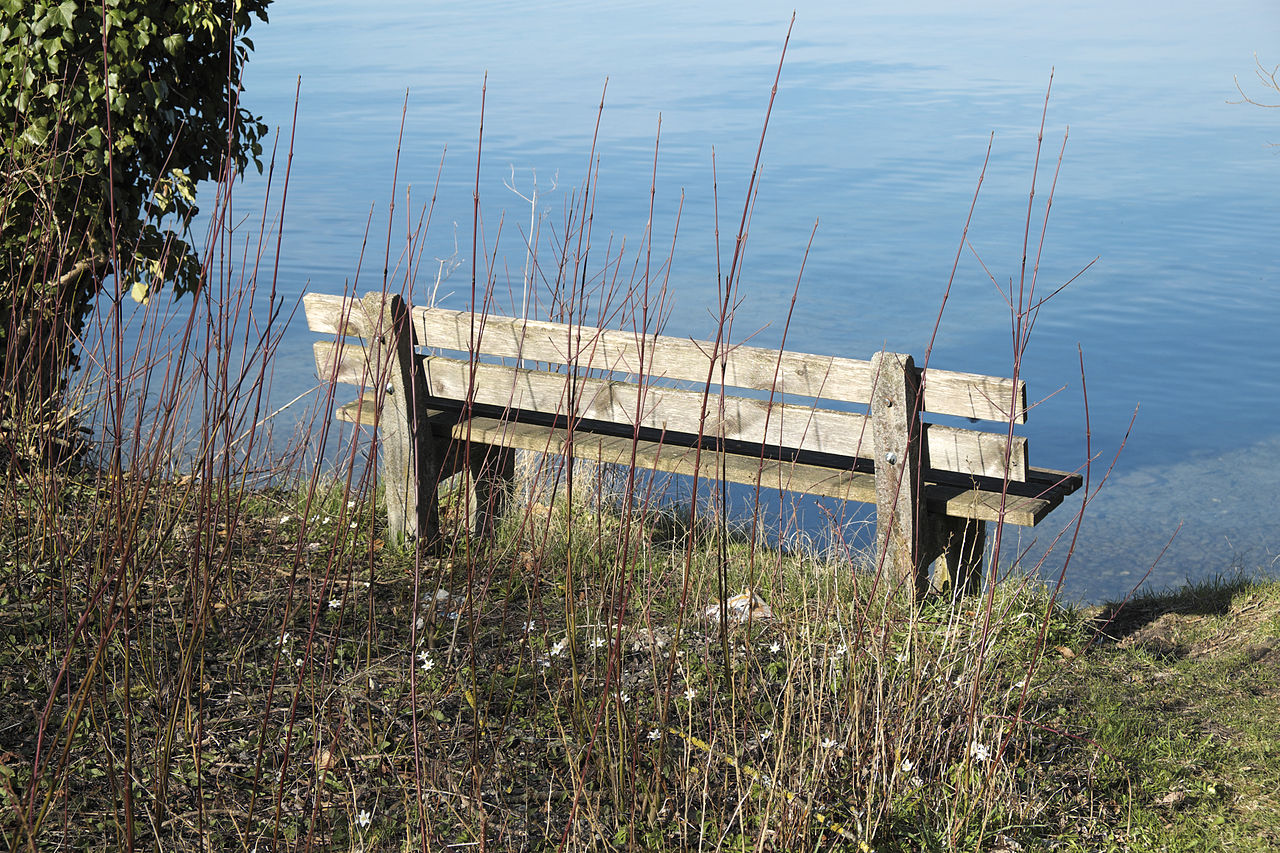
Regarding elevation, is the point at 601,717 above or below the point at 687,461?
below

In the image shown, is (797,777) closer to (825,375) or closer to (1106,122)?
(825,375)

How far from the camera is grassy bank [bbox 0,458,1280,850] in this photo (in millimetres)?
2842

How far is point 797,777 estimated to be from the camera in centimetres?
292

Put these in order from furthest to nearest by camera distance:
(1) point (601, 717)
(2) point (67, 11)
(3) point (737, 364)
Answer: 1. (2) point (67, 11)
2. (3) point (737, 364)
3. (1) point (601, 717)

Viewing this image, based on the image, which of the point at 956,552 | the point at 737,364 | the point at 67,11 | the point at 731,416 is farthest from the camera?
the point at 67,11

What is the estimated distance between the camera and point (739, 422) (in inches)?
180

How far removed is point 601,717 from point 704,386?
2.04m

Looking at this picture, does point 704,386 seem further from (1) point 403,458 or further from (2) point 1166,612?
(2) point 1166,612

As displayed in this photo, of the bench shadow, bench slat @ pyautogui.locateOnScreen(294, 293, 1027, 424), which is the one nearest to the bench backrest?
bench slat @ pyautogui.locateOnScreen(294, 293, 1027, 424)

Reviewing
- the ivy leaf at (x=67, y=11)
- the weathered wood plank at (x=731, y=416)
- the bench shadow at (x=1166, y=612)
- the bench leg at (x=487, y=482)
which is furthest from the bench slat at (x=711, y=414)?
the ivy leaf at (x=67, y=11)

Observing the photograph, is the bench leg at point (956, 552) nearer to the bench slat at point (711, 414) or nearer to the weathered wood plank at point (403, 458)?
the bench slat at point (711, 414)

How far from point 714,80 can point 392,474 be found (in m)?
41.5

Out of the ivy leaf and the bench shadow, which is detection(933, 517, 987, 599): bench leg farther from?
the ivy leaf

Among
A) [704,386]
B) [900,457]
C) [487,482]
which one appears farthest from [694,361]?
[487,482]
